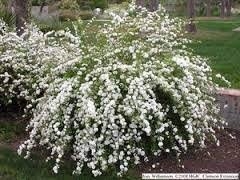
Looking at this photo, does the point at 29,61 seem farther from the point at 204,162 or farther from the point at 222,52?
the point at 222,52

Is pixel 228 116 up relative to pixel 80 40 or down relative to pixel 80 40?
down

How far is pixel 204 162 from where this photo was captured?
248 inches

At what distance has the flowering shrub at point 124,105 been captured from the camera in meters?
5.87

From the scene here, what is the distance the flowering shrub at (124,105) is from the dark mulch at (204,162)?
13cm

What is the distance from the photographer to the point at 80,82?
636cm

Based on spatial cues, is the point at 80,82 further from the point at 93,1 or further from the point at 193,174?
the point at 93,1

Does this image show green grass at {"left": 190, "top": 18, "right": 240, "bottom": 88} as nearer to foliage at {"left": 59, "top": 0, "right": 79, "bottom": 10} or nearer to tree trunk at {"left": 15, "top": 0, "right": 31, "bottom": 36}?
tree trunk at {"left": 15, "top": 0, "right": 31, "bottom": 36}

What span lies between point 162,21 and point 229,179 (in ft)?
7.23

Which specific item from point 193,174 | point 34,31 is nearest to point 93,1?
point 34,31

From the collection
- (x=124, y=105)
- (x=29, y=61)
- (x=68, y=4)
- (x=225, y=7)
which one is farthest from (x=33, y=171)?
(x=225, y=7)

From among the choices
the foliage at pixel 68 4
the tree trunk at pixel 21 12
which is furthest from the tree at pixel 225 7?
the tree trunk at pixel 21 12

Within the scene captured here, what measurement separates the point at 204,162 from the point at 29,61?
2662 millimetres

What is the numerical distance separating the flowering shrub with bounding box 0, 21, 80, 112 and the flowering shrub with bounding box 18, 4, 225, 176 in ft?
1.09

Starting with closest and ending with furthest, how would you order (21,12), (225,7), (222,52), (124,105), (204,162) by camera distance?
(124,105), (204,162), (21,12), (222,52), (225,7)
